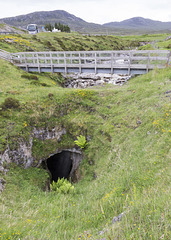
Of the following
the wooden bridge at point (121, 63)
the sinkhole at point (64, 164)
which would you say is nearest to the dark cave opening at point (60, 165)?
the sinkhole at point (64, 164)

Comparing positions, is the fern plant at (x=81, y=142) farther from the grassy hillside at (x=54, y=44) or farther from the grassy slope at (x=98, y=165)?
the grassy hillside at (x=54, y=44)

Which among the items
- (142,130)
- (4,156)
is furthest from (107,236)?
(4,156)

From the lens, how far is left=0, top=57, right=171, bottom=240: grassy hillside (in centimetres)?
446

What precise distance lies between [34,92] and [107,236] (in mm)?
14922

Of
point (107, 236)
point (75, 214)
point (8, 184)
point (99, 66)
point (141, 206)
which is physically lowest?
point (8, 184)

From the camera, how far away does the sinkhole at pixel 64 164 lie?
14.0m

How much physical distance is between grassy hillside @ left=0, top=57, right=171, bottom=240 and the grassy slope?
0.11 ft

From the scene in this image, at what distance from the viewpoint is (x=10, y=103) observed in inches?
523

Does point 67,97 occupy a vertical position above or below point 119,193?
above

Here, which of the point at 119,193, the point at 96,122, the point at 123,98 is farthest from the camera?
the point at 123,98

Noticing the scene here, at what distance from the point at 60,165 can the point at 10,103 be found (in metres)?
7.97

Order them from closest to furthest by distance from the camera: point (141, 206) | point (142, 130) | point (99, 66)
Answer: point (141, 206), point (142, 130), point (99, 66)

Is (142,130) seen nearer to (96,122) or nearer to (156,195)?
(96,122)

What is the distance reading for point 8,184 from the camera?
9.17 metres
